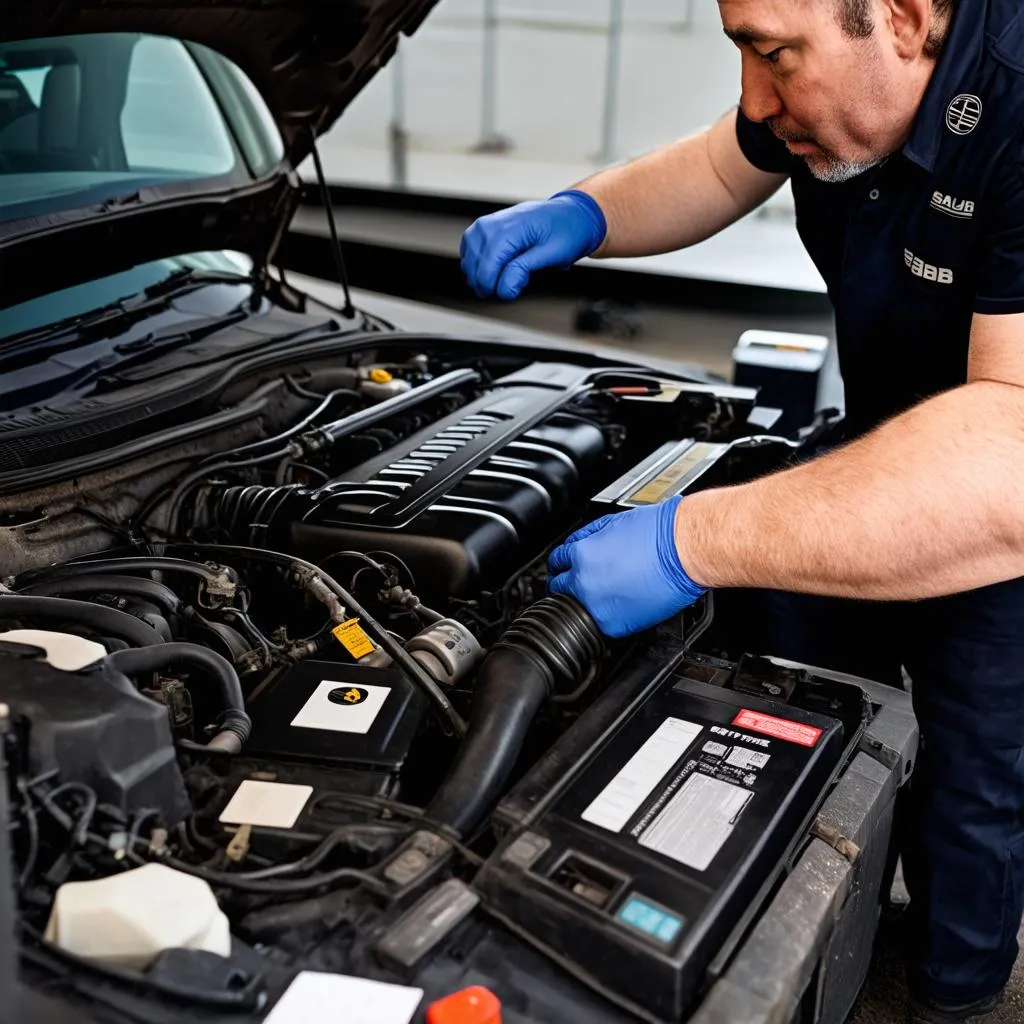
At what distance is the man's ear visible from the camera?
121cm

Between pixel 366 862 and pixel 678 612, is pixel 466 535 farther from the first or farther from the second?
pixel 366 862

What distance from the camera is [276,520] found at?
4.60 feet

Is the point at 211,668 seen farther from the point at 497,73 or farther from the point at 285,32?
the point at 497,73

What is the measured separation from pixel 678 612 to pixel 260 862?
0.55 meters

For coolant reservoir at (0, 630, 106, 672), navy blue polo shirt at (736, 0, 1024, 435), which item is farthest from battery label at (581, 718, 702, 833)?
navy blue polo shirt at (736, 0, 1024, 435)

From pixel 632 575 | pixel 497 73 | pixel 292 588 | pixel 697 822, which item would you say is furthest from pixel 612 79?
pixel 697 822

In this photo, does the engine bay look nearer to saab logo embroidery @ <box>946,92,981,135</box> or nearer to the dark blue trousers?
the dark blue trousers

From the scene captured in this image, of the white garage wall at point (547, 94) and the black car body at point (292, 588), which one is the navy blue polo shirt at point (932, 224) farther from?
the white garage wall at point (547, 94)

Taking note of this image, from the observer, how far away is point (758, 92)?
130 cm

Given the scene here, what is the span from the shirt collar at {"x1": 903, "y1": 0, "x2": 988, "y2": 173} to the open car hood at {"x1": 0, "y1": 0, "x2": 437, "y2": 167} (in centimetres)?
88

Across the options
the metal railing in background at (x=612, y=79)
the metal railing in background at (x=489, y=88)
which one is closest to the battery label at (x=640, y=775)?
the metal railing in background at (x=612, y=79)

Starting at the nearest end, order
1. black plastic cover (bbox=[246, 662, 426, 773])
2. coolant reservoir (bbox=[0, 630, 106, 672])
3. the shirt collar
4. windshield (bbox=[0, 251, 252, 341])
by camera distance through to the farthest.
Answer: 1. coolant reservoir (bbox=[0, 630, 106, 672])
2. black plastic cover (bbox=[246, 662, 426, 773])
3. the shirt collar
4. windshield (bbox=[0, 251, 252, 341])

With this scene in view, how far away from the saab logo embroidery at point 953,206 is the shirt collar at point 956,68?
0.07 meters

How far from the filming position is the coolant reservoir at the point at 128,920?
2.53ft
